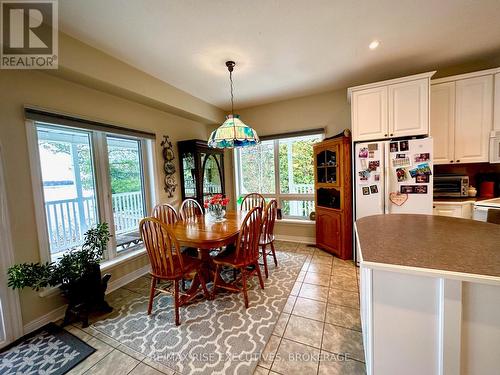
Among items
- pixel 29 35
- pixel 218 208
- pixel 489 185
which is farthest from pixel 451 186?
pixel 29 35

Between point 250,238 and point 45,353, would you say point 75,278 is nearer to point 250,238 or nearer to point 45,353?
point 45,353

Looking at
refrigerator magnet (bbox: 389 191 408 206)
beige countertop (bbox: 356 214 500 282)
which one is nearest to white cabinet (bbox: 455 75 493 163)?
refrigerator magnet (bbox: 389 191 408 206)

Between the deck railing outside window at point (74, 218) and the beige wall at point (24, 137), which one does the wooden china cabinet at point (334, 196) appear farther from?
the beige wall at point (24, 137)

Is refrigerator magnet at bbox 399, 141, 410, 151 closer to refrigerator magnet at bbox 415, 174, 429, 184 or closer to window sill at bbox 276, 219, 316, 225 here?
refrigerator magnet at bbox 415, 174, 429, 184

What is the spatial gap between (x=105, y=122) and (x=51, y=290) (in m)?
1.80

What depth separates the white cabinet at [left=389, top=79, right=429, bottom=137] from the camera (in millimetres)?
2383

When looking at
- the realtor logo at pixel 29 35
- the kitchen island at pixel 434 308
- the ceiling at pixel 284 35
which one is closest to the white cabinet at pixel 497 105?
the ceiling at pixel 284 35

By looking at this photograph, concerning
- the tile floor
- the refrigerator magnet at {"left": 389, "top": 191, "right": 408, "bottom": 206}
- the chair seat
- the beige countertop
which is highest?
the refrigerator magnet at {"left": 389, "top": 191, "right": 408, "bottom": 206}

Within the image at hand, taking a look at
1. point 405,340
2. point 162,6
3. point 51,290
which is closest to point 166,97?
point 162,6

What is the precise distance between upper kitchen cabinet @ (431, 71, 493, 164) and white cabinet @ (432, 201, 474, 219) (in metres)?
0.57

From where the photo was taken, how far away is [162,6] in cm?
154

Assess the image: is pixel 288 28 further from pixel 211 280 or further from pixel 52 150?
pixel 211 280

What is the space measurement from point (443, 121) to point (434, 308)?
274 centimetres

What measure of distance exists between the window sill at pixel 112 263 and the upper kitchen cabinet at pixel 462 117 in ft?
13.7
